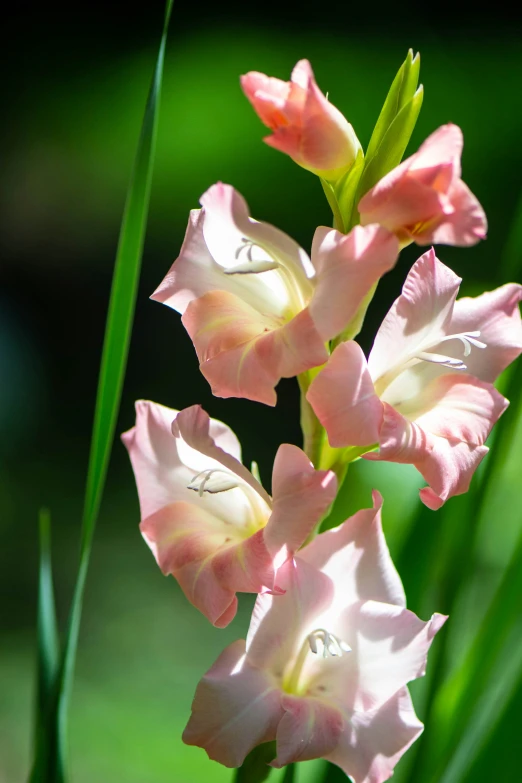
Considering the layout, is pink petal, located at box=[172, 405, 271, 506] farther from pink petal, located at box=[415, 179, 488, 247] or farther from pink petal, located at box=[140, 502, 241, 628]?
pink petal, located at box=[415, 179, 488, 247]

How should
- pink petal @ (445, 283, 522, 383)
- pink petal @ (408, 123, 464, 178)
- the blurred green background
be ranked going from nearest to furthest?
pink petal @ (408, 123, 464, 178) → pink petal @ (445, 283, 522, 383) → the blurred green background

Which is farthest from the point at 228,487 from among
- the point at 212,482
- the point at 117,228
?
the point at 117,228

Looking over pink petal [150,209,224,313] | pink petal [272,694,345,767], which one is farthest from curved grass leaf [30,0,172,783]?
pink petal [272,694,345,767]

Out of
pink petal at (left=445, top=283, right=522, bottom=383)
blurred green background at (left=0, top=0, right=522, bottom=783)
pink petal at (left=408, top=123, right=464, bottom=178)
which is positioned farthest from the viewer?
blurred green background at (left=0, top=0, right=522, bottom=783)

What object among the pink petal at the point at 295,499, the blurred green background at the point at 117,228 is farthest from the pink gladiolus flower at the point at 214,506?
the blurred green background at the point at 117,228

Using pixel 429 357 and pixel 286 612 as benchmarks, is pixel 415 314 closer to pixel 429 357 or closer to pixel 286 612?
pixel 429 357

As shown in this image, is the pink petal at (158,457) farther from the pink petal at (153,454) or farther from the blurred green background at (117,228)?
the blurred green background at (117,228)
